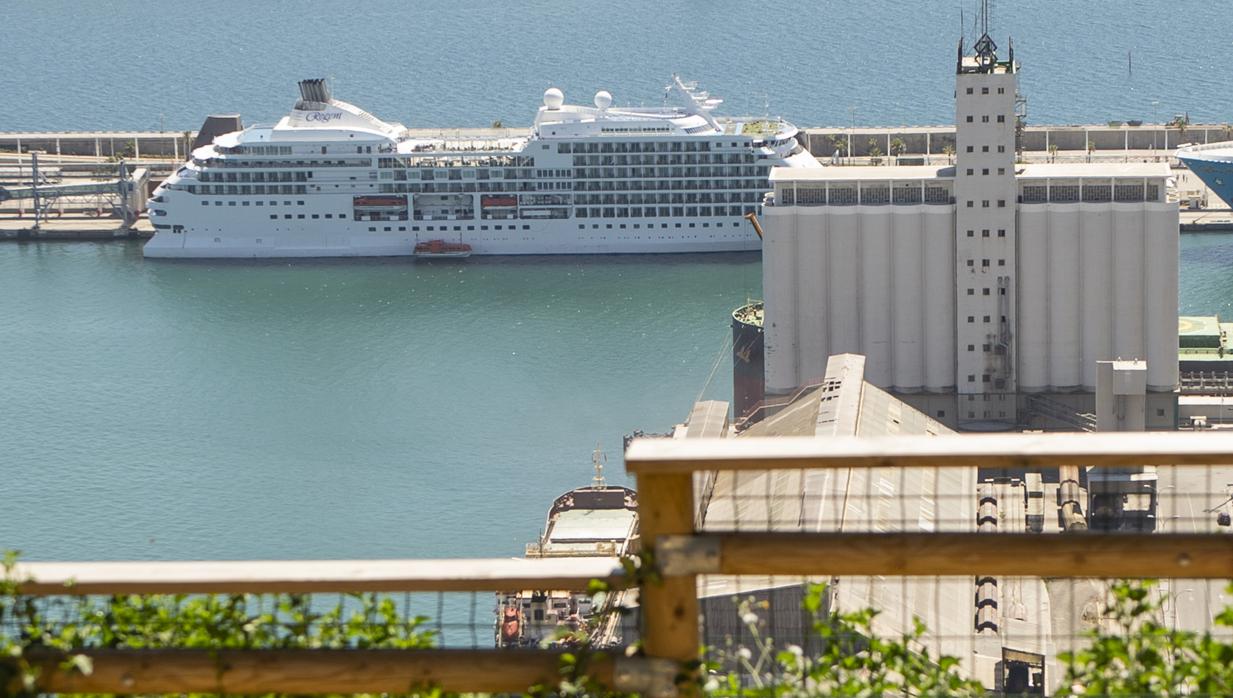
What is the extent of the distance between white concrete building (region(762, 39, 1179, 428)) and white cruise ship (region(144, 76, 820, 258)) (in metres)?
18.0

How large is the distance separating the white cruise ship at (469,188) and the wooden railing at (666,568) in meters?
43.9

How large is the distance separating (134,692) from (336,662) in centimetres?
44

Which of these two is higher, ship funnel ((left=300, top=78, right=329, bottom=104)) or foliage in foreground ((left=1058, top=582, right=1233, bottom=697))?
ship funnel ((left=300, top=78, right=329, bottom=104))

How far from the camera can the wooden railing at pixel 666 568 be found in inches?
177

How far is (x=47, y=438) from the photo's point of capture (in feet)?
107

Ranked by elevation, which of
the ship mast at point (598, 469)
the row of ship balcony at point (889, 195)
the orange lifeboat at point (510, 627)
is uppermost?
the row of ship balcony at point (889, 195)

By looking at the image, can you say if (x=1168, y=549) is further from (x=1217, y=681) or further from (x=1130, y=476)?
(x=1130, y=476)

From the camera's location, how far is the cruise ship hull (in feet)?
161

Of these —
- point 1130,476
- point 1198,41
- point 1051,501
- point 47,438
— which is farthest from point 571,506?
point 1198,41

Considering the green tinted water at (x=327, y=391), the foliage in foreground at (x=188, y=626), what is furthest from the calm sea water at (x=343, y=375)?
the foliage in foreground at (x=188, y=626)

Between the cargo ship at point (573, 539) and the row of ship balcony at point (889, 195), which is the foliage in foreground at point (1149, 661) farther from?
the row of ship balcony at point (889, 195)

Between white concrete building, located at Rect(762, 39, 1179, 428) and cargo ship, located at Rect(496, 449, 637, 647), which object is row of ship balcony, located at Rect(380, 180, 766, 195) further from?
cargo ship, located at Rect(496, 449, 637, 647)

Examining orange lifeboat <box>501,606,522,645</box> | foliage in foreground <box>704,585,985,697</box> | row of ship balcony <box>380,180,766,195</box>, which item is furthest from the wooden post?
row of ship balcony <box>380,180,766,195</box>

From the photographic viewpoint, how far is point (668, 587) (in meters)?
4.60
